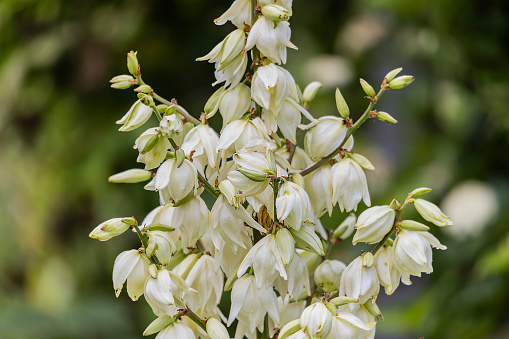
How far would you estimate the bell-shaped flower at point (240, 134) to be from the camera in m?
0.40

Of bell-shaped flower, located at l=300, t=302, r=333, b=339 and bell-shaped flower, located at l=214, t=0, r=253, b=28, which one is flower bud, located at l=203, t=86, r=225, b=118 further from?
bell-shaped flower, located at l=300, t=302, r=333, b=339

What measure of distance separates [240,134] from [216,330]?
0.41ft

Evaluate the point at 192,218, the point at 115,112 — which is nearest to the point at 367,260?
the point at 192,218

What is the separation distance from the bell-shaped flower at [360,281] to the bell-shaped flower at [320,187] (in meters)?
0.05

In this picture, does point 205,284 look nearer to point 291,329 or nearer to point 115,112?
point 291,329

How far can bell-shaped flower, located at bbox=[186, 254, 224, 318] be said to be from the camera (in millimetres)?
428

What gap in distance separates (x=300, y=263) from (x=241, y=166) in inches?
3.4

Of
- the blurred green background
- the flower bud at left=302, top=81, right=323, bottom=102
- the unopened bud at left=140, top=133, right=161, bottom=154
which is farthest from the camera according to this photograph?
the blurred green background

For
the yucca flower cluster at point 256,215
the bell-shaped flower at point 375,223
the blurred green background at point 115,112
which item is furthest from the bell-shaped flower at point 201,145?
the blurred green background at point 115,112

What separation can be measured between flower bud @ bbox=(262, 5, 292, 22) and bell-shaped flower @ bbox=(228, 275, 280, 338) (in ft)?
0.55

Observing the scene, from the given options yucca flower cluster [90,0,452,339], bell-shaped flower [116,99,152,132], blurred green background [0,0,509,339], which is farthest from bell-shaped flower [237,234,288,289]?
blurred green background [0,0,509,339]

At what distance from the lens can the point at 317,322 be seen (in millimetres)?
363

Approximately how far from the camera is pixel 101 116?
1.66 metres

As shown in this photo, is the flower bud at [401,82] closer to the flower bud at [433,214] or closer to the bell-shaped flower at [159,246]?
the flower bud at [433,214]
